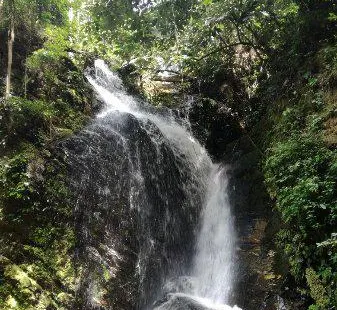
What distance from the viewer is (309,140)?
650cm

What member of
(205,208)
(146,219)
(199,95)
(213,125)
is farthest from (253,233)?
(199,95)

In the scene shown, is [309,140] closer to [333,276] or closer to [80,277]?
[333,276]

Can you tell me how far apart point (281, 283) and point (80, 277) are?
3.45 metres

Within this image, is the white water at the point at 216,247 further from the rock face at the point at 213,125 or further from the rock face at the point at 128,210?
the rock face at the point at 213,125

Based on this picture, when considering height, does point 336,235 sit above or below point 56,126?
below

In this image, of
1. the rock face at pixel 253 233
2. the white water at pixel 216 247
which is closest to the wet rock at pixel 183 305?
the rock face at pixel 253 233

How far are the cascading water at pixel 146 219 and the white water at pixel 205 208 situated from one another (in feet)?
0.09

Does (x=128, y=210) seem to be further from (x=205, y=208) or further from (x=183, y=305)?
(x=205, y=208)

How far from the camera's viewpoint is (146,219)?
26.2 feet

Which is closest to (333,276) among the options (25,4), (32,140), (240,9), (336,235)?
(336,235)

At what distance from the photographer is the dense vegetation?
5.54m

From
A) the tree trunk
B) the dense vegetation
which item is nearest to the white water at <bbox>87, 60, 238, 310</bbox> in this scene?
the dense vegetation

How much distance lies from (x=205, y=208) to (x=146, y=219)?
2.10 meters

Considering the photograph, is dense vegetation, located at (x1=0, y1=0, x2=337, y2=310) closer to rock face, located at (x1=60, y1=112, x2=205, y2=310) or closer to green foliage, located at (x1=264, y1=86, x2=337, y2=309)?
green foliage, located at (x1=264, y1=86, x2=337, y2=309)
